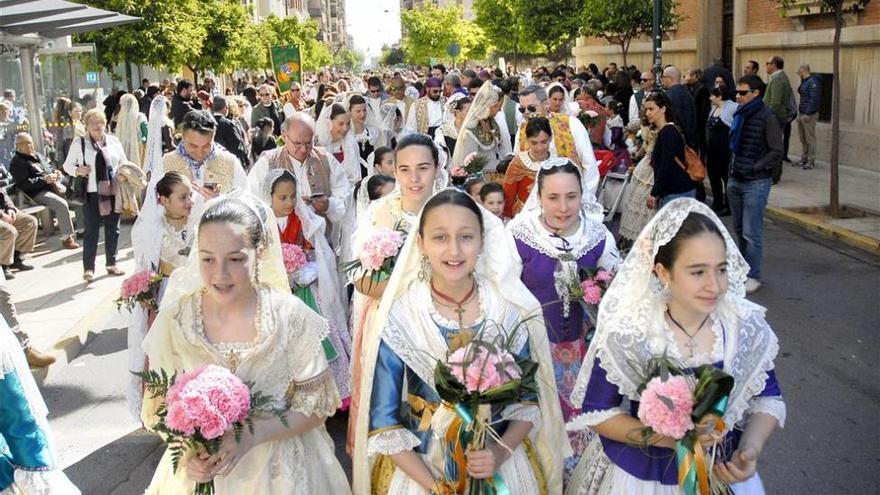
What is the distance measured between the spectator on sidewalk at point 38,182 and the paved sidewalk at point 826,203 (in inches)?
415

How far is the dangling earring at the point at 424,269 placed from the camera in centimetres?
380

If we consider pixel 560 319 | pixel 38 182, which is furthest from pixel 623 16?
pixel 560 319

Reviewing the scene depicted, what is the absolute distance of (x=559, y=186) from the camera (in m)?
5.20

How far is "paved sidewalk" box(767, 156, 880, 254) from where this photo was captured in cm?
1196

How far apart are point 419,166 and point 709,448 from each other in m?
2.97

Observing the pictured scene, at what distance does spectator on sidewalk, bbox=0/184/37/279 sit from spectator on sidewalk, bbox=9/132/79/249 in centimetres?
108

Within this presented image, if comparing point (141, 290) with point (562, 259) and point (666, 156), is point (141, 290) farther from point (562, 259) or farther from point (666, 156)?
point (666, 156)

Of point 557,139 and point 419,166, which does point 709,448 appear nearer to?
point 419,166

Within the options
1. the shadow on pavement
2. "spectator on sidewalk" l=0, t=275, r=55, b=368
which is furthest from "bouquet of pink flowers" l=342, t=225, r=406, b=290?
"spectator on sidewalk" l=0, t=275, r=55, b=368

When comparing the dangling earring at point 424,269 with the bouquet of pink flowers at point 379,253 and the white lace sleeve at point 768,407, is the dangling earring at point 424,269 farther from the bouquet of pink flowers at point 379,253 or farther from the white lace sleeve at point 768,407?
the white lace sleeve at point 768,407

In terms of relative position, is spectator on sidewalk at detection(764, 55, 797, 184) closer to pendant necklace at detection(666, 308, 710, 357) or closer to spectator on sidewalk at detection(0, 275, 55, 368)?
spectator on sidewalk at detection(0, 275, 55, 368)

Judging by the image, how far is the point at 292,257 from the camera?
19.9 feet

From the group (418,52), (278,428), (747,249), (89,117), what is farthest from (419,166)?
(418,52)

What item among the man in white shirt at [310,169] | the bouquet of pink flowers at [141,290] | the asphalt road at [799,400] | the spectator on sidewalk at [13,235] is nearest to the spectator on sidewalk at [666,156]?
the asphalt road at [799,400]
